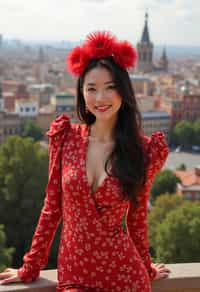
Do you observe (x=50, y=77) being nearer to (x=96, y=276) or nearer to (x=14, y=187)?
(x=14, y=187)

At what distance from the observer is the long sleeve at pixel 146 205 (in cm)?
246

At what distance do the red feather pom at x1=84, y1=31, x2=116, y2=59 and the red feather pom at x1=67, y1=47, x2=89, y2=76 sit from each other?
25mm

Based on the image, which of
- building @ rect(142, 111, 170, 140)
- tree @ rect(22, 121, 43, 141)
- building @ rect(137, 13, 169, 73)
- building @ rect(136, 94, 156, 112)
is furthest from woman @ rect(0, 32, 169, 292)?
building @ rect(137, 13, 169, 73)

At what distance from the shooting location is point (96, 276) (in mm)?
2299

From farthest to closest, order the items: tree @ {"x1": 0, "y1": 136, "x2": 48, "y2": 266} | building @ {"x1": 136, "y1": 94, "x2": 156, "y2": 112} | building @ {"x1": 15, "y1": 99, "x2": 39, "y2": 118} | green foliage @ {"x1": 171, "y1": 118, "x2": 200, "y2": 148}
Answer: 1. building @ {"x1": 136, "y1": 94, "x2": 156, "y2": 112}
2. building @ {"x1": 15, "y1": 99, "x2": 39, "y2": 118}
3. green foliage @ {"x1": 171, "y1": 118, "x2": 200, "y2": 148}
4. tree @ {"x1": 0, "y1": 136, "x2": 48, "y2": 266}

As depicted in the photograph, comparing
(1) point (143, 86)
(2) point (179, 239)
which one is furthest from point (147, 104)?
(2) point (179, 239)

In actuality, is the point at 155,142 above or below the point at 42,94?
above

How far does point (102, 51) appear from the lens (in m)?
2.43

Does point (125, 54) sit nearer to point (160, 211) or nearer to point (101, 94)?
point (101, 94)

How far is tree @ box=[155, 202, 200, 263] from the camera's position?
36.4 ft

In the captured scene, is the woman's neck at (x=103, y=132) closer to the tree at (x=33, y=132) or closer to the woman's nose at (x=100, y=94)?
the woman's nose at (x=100, y=94)

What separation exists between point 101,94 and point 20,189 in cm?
1146

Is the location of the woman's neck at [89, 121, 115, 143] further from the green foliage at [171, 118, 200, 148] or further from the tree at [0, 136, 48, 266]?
the green foliage at [171, 118, 200, 148]

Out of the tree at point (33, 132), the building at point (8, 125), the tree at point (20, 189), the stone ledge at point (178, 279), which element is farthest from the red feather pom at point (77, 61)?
the building at point (8, 125)
